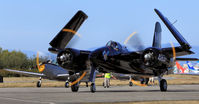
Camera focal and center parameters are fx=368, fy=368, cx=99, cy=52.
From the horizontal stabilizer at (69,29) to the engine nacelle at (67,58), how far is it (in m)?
1.36

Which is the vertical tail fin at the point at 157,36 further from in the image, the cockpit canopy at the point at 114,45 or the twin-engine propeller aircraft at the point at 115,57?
the cockpit canopy at the point at 114,45

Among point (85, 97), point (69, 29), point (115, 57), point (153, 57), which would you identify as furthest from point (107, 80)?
point (85, 97)

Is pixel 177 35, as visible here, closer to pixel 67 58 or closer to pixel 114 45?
pixel 114 45

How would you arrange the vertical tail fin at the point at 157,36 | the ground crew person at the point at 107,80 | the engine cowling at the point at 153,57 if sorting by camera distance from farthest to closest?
the ground crew person at the point at 107,80, the vertical tail fin at the point at 157,36, the engine cowling at the point at 153,57

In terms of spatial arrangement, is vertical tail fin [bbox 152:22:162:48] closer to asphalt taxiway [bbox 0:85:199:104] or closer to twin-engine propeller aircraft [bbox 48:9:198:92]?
twin-engine propeller aircraft [bbox 48:9:198:92]

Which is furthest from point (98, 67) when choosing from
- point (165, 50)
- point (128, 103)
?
point (128, 103)

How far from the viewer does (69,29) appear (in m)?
24.6

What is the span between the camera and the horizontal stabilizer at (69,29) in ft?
80.3

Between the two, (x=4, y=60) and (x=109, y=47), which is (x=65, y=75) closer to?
(x=109, y=47)

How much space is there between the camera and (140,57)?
25.9 m

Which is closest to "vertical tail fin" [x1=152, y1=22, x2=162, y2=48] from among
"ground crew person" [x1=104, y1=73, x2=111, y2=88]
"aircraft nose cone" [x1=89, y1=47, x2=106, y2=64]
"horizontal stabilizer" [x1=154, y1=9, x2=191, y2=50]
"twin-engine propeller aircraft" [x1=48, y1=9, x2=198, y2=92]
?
"ground crew person" [x1=104, y1=73, x2=111, y2=88]

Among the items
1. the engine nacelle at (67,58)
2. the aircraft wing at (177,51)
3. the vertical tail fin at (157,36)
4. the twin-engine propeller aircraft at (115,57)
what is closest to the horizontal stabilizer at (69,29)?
the twin-engine propeller aircraft at (115,57)

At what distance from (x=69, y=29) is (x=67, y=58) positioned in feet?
8.19

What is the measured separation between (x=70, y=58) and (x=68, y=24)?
9.23ft
